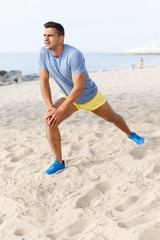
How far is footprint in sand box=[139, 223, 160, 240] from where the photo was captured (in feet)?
6.21

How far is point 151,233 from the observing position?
1921 mm

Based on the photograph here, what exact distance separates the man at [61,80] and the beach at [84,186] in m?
0.38

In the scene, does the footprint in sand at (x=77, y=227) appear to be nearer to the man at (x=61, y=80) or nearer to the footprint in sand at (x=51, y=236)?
the footprint in sand at (x=51, y=236)

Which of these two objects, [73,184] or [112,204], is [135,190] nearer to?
[112,204]

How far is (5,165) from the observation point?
3549 mm

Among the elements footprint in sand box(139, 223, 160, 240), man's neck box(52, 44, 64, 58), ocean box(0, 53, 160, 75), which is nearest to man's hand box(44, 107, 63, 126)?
man's neck box(52, 44, 64, 58)

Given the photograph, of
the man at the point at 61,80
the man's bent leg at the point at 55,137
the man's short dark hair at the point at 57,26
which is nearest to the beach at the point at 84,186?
the man's bent leg at the point at 55,137

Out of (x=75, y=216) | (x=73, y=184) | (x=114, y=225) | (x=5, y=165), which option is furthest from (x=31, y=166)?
(x=114, y=225)

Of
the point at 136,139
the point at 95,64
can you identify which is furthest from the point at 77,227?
the point at 95,64

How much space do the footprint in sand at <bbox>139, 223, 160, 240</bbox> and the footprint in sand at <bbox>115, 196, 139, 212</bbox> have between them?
435 mm

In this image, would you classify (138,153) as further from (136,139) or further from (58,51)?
(58,51)

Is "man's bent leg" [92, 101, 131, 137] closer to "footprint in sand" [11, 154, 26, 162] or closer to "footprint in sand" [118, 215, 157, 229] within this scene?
"footprint in sand" [11, 154, 26, 162]

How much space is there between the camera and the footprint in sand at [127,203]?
93.7 inches

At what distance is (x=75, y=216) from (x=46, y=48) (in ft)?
5.99
